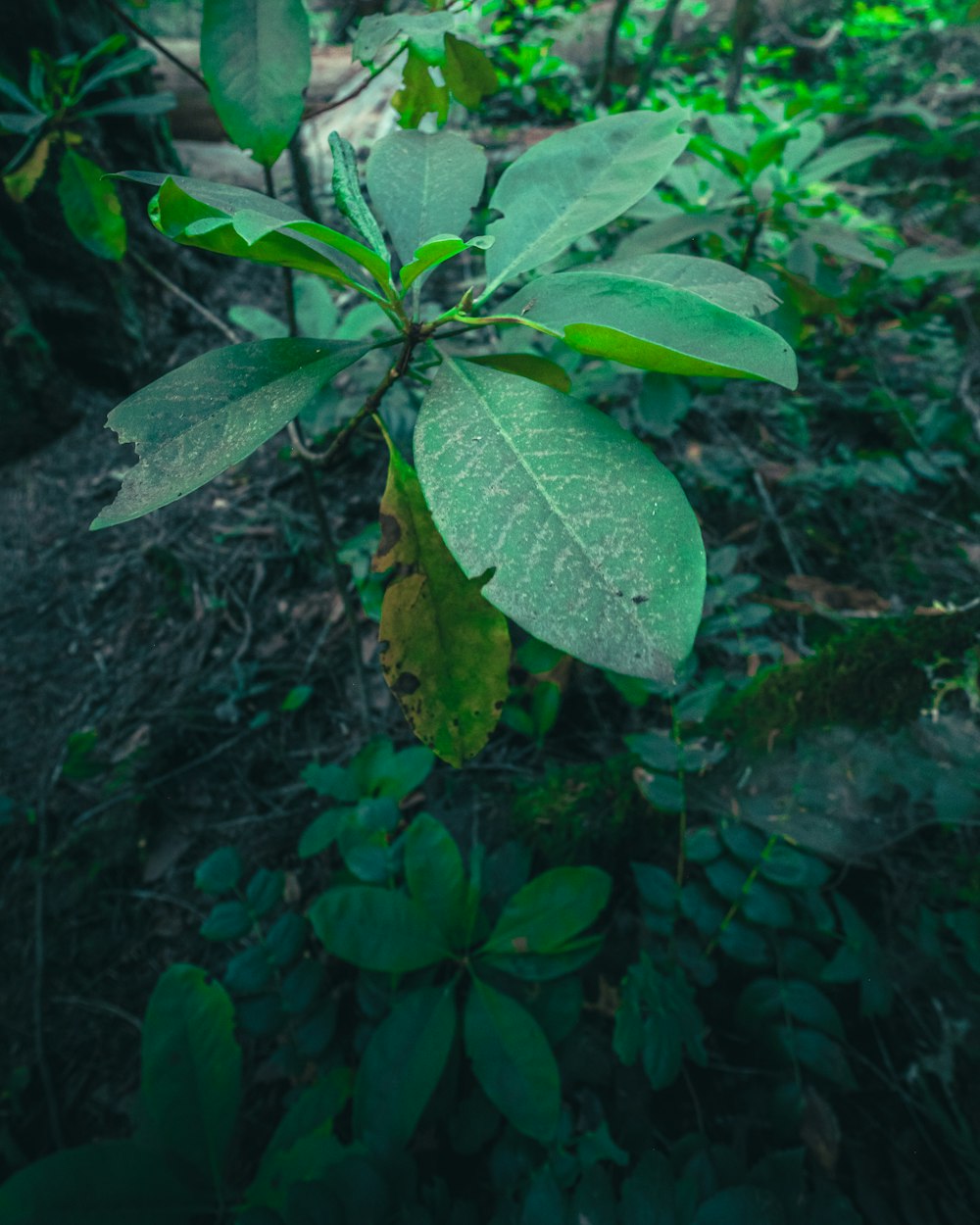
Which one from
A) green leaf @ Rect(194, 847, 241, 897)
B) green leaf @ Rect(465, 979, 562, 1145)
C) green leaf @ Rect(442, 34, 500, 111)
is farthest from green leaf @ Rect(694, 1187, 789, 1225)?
green leaf @ Rect(442, 34, 500, 111)

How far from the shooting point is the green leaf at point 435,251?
571mm

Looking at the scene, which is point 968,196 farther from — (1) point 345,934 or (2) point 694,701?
(1) point 345,934

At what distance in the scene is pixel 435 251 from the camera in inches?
23.2

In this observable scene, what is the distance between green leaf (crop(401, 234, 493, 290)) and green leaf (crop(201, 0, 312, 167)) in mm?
317

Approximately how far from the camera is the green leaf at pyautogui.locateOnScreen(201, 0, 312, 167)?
755 mm

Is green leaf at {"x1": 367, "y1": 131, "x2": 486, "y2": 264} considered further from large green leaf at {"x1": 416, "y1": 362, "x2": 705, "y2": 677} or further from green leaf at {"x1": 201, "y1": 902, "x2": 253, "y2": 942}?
green leaf at {"x1": 201, "y1": 902, "x2": 253, "y2": 942}

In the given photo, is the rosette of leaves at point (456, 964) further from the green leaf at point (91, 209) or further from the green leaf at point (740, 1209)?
the green leaf at point (91, 209)

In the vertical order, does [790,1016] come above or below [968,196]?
below

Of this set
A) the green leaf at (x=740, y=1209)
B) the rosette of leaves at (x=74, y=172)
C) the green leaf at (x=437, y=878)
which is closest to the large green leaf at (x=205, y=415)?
the green leaf at (x=437, y=878)

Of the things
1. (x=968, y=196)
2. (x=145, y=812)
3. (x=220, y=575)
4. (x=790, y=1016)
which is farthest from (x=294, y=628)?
(x=968, y=196)

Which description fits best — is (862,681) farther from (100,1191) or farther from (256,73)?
(100,1191)

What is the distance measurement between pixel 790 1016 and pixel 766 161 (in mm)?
1539

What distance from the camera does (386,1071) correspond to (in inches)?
37.5

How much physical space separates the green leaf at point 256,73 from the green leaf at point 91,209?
2.06 ft
